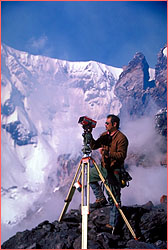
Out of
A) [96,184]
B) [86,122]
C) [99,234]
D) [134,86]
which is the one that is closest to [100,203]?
[96,184]

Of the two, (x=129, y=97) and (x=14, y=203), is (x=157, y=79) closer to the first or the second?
(x=129, y=97)

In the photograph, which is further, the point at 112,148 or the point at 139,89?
the point at 139,89

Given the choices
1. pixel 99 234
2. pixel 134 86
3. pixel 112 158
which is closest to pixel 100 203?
pixel 99 234

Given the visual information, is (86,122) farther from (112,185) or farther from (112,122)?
(112,185)

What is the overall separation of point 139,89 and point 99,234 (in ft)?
516

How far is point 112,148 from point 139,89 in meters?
156

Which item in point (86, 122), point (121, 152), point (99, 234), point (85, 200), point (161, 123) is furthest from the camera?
point (161, 123)

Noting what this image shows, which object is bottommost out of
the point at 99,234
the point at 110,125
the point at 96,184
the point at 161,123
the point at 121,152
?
the point at 99,234

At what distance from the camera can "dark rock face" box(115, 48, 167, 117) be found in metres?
144

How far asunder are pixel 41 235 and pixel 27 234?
1.08 feet

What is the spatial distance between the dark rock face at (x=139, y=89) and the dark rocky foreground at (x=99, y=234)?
5379 inches

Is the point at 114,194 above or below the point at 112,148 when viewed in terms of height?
below

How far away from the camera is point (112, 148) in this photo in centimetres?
543

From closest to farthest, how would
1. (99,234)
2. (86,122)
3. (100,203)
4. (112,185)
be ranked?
1. (99,234)
2. (86,122)
3. (112,185)
4. (100,203)
